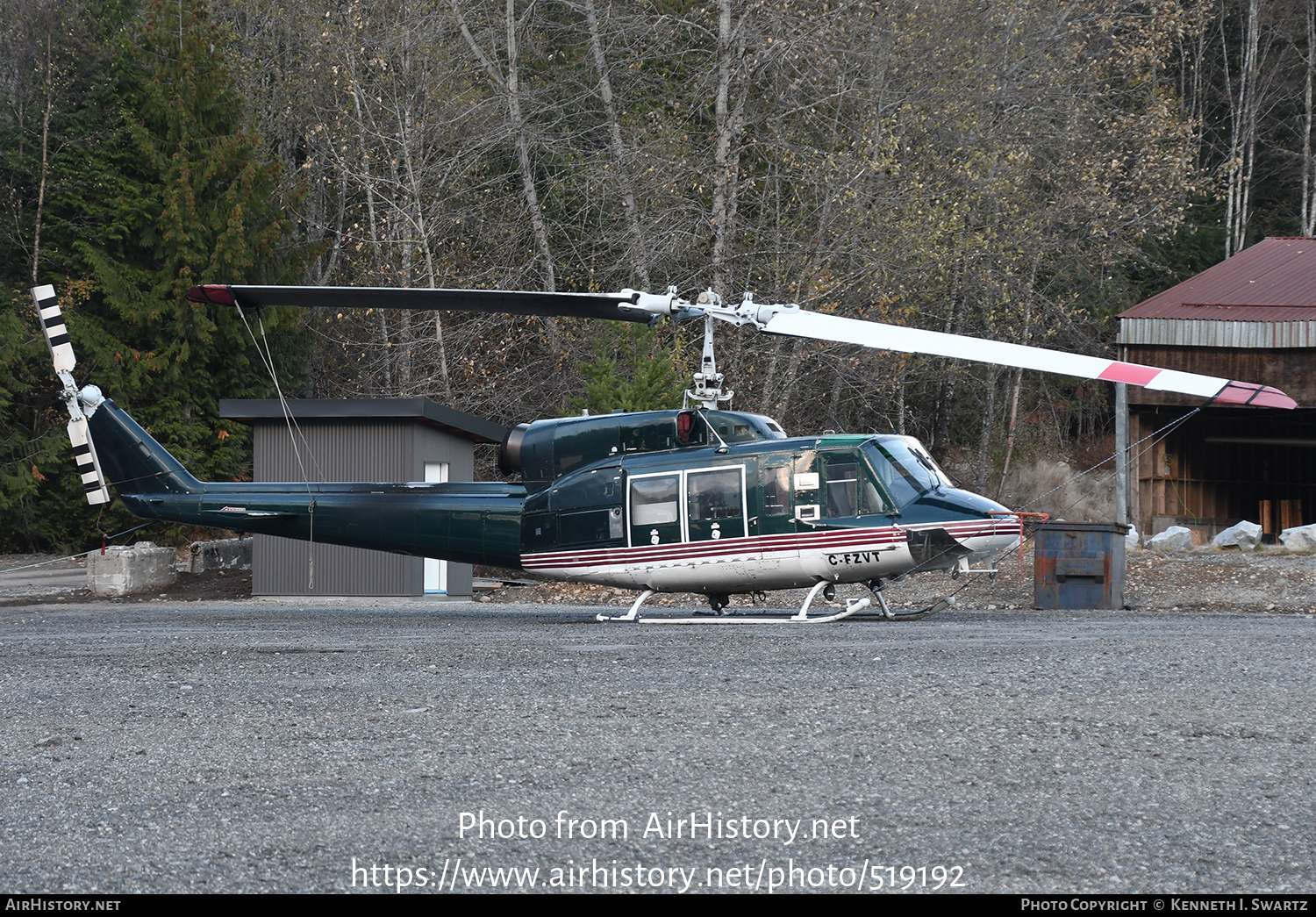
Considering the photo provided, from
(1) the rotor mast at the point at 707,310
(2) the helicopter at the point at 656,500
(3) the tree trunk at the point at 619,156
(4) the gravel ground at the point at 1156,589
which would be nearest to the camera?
(1) the rotor mast at the point at 707,310

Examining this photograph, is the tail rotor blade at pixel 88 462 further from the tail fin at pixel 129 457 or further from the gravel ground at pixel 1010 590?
the gravel ground at pixel 1010 590

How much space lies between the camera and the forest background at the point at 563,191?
2533 centimetres

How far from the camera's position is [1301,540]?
19.2 m

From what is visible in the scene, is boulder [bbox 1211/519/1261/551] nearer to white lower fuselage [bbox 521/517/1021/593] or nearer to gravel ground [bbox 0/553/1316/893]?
white lower fuselage [bbox 521/517/1021/593]

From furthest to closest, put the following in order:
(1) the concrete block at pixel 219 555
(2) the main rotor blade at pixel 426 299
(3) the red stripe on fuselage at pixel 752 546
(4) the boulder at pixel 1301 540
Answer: (1) the concrete block at pixel 219 555 → (4) the boulder at pixel 1301 540 → (3) the red stripe on fuselage at pixel 752 546 → (2) the main rotor blade at pixel 426 299

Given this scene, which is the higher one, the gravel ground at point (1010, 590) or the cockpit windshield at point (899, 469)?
the cockpit windshield at point (899, 469)

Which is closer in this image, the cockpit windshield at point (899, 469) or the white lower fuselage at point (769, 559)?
the white lower fuselage at point (769, 559)

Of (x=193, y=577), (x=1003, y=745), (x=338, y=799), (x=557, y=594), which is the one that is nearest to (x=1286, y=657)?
(x=1003, y=745)

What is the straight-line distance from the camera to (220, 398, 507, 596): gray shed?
18.6m

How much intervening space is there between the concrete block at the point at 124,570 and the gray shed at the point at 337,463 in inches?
115

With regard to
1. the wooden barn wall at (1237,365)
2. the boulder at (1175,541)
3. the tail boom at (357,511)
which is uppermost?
the wooden barn wall at (1237,365)

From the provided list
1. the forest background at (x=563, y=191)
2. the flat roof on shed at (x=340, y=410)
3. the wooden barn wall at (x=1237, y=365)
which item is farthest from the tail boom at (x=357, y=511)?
the wooden barn wall at (x=1237, y=365)

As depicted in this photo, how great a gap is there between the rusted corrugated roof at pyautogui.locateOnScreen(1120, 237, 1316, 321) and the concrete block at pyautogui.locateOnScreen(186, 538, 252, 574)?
17.8 meters

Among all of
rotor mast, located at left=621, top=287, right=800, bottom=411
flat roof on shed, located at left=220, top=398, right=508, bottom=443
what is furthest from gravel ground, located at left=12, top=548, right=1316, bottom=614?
rotor mast, located at left=621, top=287, right=800, bottom=411
